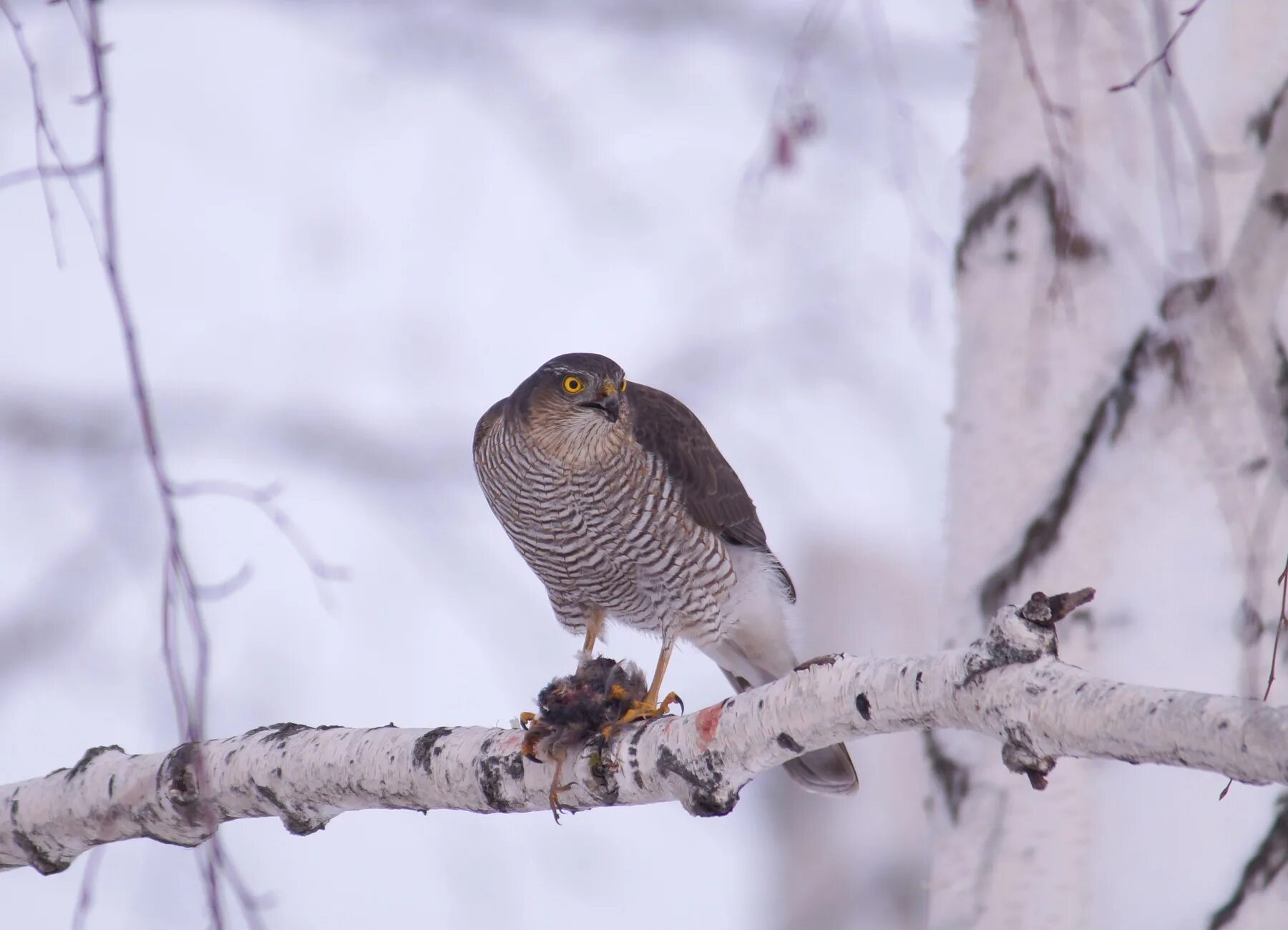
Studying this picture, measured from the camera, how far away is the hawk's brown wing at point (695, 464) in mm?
4055

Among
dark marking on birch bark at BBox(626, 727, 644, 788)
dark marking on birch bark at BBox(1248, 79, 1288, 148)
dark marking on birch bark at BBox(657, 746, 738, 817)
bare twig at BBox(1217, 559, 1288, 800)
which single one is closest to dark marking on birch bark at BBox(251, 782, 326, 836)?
dark marking on birch bark at BBox(626, 727, 644, 788)

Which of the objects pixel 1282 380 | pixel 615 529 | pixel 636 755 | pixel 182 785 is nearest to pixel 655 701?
pixel 615 529

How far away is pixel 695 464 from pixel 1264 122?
2.03m

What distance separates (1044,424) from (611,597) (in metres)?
1.81

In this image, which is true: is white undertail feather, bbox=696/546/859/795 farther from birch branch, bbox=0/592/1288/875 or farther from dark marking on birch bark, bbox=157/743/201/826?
dark marking on birch bark, bbox=157/743/201/826

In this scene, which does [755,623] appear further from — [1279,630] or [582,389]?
[1279,630]

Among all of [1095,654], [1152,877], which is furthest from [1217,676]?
[1152,877]

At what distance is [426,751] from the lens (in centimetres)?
273

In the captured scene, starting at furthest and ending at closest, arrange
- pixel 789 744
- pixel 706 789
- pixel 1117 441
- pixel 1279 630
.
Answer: pixel 1117 441 < pixel 706 789 < pixel 789 744 < pixel 1279 630

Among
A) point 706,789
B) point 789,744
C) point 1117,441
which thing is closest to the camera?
point 789,744

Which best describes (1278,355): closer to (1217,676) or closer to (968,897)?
(1217,676)

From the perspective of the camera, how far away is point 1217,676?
2.42 meters

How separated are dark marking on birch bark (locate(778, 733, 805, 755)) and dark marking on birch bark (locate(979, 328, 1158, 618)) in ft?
2.21

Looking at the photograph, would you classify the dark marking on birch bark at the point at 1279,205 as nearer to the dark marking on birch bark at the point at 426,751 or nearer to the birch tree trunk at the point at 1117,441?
the birch tree trunk at the point at 1117,441
